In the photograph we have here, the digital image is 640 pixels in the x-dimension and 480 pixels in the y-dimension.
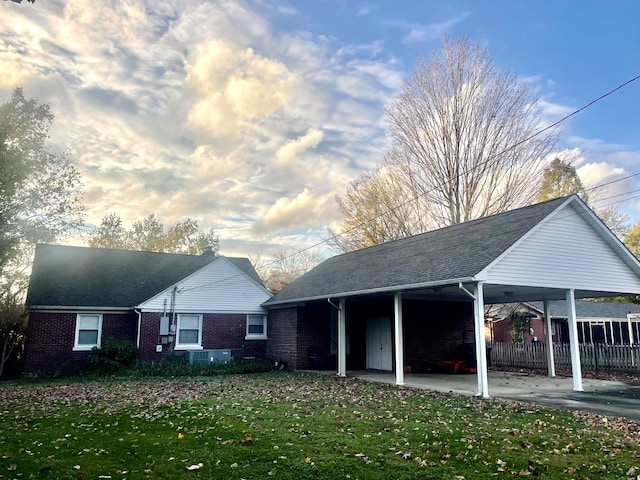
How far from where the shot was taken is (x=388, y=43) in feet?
53.9

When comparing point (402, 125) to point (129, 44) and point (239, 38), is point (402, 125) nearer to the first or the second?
point (239, 38)

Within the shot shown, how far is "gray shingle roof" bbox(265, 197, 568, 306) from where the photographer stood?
13.0 m

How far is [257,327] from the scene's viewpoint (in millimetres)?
22375

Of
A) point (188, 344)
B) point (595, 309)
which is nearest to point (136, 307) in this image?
point (188, 344)

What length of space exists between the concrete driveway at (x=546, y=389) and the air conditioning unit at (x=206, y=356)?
5.56m

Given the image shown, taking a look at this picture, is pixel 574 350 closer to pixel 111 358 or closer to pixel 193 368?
pixel 193 368

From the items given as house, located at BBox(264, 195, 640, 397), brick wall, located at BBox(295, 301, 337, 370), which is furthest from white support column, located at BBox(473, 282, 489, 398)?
brick wall, located at BBox(295, 301, 337, 370)

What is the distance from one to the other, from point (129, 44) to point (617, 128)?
60.4 feet

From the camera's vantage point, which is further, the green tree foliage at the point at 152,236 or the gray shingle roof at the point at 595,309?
the green tree foliage at the point at 152,236

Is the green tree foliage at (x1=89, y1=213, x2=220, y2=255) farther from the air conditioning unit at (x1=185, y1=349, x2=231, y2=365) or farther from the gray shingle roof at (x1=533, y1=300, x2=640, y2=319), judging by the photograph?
the gray shingle roof at (x1=533, y1=300, x2=640, y2=319)

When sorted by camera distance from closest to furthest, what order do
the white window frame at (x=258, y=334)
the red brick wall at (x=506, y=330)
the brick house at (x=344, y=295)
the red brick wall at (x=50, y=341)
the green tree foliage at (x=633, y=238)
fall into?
the brick house at (x=344, y=295) → the red brick wall at (x=50, y=341) → the white window frame at (x=258, y=334) → the red brick wall at (x=506, y=330) → the green tree foliage at (x=633, y=238)

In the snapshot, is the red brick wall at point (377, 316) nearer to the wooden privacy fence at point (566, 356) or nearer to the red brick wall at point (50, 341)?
the wooden privacy fence at point (566, 356)

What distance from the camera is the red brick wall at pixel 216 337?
19.2 meters

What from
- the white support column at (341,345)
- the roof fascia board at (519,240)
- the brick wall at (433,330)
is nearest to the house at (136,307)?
the white support column at (341,345)
